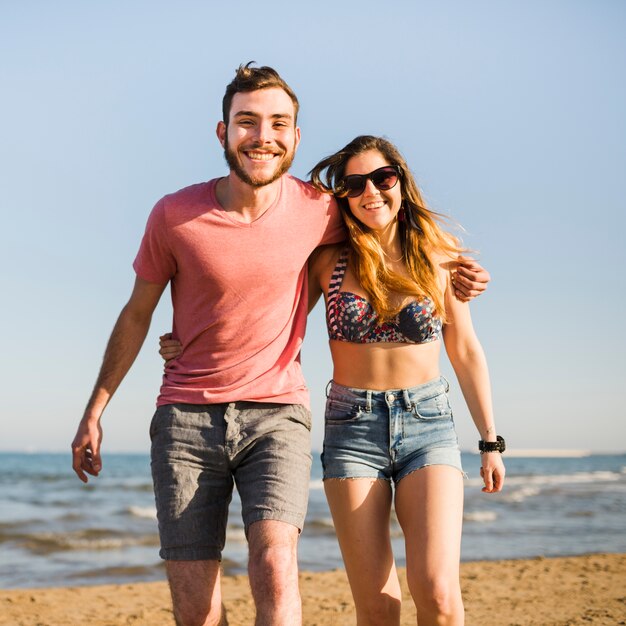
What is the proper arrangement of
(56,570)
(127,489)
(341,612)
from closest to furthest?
(341,612)
(56,570)
(127,489)

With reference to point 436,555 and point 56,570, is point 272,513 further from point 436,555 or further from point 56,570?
point 56,570

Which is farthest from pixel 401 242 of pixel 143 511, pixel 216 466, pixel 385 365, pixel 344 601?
pixel 143 511

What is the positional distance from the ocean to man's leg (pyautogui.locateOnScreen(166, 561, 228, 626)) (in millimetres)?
5706

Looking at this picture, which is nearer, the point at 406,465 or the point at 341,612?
the point at 406,465

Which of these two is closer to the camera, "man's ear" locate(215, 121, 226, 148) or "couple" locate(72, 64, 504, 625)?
"couple" locate(72, 64, 504, 625)

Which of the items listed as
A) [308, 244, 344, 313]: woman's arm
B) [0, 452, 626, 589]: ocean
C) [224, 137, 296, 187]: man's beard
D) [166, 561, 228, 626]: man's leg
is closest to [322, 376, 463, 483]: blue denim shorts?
[308, 244, 344, 313]: woman's arm

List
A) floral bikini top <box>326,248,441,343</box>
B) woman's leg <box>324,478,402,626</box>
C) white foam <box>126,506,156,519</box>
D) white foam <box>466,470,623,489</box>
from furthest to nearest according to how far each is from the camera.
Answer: white foam <box>466,470,623,489</box>, white foam <box>126,506,156,519</box>, floral bikini top <box>326,248,441,343</box>, woman's leg <box>324,478,402,626</box>

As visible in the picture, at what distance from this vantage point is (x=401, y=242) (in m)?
4.35

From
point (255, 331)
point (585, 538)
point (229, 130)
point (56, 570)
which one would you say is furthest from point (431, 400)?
point (585, 538)

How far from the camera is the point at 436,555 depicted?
11.9 feet

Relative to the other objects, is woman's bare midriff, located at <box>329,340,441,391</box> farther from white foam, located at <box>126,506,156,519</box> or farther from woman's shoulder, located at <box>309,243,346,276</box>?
white foam, located at <box>126,506,156,519</box>

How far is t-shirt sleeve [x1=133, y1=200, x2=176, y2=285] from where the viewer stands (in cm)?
395

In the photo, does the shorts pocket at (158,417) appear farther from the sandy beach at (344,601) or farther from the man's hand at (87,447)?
the sandy beach at (344,601)

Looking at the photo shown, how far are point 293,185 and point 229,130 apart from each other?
0.44m
